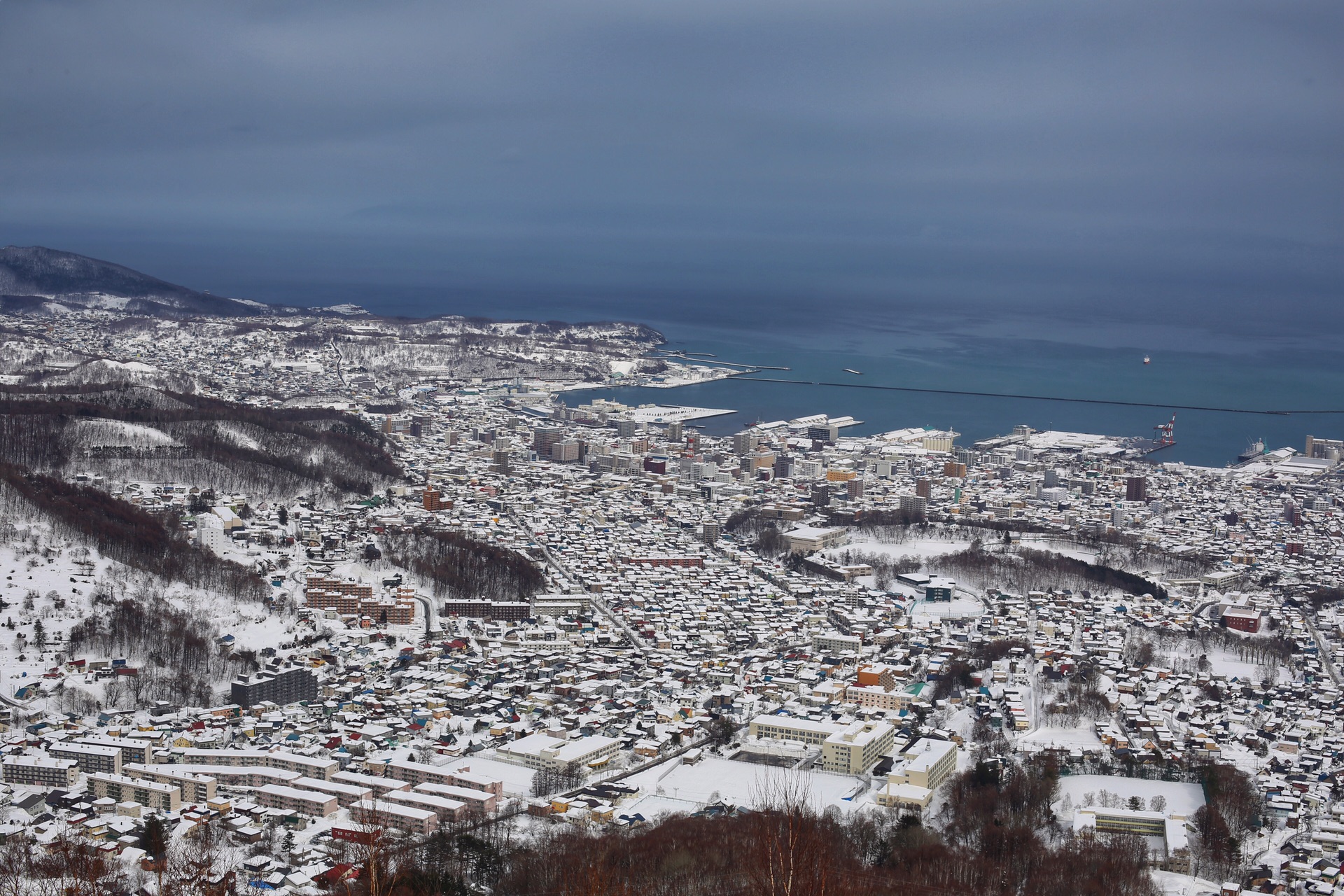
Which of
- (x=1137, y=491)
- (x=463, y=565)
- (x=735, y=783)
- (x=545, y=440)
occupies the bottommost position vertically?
(x=735, y=783)

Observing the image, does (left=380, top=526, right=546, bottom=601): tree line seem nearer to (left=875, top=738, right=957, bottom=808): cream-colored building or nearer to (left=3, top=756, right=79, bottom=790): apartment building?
(left=875, top=738, right=957, bottom=808): cream-colored building

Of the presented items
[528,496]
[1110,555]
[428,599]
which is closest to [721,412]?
[528,496]

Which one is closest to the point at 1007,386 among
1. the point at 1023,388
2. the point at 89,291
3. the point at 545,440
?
the point at 1023,388

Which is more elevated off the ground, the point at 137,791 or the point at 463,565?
the point at 463,565

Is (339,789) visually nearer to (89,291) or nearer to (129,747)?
(129,747)

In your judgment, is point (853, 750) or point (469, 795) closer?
point (469, 795)

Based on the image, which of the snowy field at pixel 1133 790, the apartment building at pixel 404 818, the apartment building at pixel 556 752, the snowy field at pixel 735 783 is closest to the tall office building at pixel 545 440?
the apartment building at pixel 556 752

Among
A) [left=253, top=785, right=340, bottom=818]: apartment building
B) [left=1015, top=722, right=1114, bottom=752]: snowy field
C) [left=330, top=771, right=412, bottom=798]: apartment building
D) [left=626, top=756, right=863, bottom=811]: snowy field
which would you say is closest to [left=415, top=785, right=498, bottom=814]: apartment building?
[left=330, top=771, right=412, bottom=798]: apartment building

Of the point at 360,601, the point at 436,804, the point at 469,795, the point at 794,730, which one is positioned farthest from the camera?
the point at 360,601
